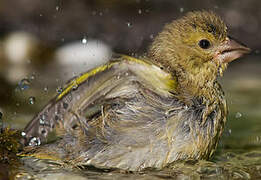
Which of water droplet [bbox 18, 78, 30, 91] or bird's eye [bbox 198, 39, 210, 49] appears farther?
water droplet [bbox 18, 78, 30, 91]

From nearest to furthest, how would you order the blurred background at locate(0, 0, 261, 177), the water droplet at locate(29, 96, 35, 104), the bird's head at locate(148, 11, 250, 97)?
the bird's head at locate(148, 11, 250, 97)
the water droplet at locate(29, 96, 35, 104)
the blurred background at locate(0, 0, 261, 177)

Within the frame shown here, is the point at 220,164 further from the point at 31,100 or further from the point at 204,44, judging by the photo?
the point at 31,100

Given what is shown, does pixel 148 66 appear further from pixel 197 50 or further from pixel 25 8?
pixel 25 8

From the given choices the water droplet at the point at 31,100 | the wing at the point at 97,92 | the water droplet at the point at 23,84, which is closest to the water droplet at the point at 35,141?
the wing at the point at 97,92

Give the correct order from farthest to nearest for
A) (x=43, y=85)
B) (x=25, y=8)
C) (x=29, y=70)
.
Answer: (x=25, y=8), (x=29, y=70), (x=43, y=85)

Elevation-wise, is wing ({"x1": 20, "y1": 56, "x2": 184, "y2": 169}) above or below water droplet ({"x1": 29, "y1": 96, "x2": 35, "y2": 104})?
below

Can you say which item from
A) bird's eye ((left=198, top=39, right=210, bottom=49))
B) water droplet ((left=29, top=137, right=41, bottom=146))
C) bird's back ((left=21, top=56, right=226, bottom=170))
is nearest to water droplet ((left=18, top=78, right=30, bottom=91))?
water droplet ((left=29, top=137, right=41, bottom=146))

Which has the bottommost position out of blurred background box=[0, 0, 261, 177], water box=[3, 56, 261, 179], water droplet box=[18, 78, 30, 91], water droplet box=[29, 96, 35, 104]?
water box=[3, 56, 261, 179]

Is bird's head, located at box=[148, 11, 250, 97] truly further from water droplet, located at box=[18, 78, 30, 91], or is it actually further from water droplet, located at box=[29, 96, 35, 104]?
water droplet, located at box=[18, 78, 30, 91]

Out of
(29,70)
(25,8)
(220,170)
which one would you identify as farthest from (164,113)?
(25,8)
